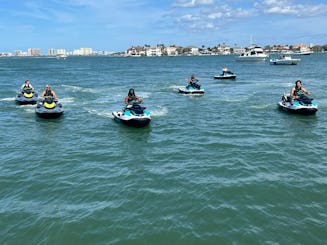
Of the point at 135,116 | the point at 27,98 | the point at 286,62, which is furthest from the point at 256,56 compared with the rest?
the point at 135,116

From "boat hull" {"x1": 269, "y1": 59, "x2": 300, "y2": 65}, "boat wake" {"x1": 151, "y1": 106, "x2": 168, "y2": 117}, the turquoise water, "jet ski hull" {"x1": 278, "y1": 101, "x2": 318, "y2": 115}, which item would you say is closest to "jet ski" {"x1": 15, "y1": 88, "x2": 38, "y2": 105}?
the turquoise water

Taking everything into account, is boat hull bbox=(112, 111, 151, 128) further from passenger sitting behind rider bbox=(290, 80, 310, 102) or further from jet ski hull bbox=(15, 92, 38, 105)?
jet ski hull bbox=(15, 92, 38, 105)

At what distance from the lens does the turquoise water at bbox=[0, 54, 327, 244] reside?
388 inches

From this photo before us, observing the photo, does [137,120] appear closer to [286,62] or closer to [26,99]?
[26,99]

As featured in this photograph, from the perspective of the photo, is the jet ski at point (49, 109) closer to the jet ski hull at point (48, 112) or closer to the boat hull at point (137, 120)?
the jet ski hull at point (48, 112)

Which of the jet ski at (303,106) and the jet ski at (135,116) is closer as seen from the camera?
the jet ski at (135,116)

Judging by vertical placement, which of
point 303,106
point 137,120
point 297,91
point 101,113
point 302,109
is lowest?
point 101,113

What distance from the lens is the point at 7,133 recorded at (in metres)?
21.3

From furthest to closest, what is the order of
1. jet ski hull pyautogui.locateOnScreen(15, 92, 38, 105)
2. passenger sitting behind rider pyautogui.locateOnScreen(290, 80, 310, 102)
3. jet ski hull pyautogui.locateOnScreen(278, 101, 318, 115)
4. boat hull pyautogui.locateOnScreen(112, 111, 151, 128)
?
Result: jet ski hull pyautogui.locateOnScreen(15, 92, 38, 105) → passenger sitting behind rider pyautogui.locateOnScreen(290, 80, 310, 102) → jet ski hull pyautogui.locateOnScreen(278, 101, 318, 115) → boat hull pyautogui.locateOnScreen(112, 111, 151, 128)

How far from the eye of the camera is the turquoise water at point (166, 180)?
985cm

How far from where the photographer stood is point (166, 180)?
13328 millimetres

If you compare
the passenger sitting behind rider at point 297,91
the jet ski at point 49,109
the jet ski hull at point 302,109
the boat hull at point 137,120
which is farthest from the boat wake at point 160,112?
the passenger sitting behind rider at point 297,91

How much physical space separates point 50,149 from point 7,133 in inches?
202

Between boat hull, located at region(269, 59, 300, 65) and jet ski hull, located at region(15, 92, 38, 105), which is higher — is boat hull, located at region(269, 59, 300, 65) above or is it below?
above
